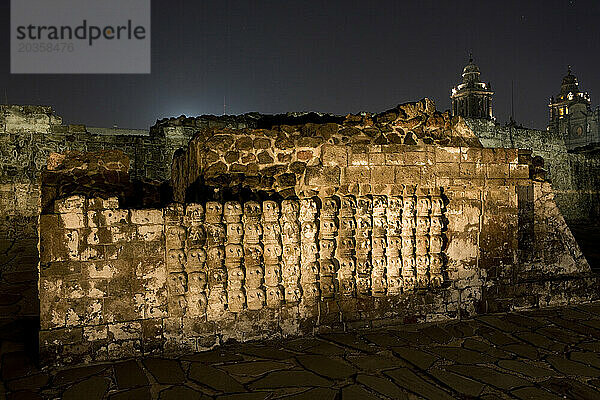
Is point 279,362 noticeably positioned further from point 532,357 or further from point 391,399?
point 532,357

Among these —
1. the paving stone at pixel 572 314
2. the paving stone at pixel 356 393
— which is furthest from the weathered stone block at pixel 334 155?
the paving stone at pixel 572 314

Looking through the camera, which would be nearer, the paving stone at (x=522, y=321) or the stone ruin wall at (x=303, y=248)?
the stone ruin wall at (x=303, y=248)

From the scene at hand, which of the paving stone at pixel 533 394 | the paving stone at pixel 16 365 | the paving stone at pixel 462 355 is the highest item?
the paving stone at pixel 16 365

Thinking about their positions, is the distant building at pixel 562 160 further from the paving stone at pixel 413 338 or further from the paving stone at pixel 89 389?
the paving stone at pixel 89 389

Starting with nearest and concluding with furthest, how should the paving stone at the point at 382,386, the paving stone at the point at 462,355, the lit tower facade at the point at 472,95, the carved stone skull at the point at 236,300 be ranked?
the paving stone at the point at 382,386 → the paving stone at the point at 462,355 → the carved stone skull at the point at 236,300 → the lit tower facade at the point at 472,95

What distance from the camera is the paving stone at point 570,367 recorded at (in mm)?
3409

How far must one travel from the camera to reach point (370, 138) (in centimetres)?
471

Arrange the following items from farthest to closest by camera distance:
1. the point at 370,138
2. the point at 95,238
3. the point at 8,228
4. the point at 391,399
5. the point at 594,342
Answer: the point at 8,228 < the point at 370,138 < the point at 594,342 < the point at 95,238 < the point at 391,399

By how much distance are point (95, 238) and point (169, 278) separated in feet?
2.27

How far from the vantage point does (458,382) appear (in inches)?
129

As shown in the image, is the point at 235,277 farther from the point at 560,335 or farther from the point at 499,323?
the point at 560,335

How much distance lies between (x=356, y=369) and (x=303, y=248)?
1.24 metres

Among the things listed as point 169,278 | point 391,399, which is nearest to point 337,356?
point 391,399

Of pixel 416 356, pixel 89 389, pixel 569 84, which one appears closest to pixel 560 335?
pixel 416 356
